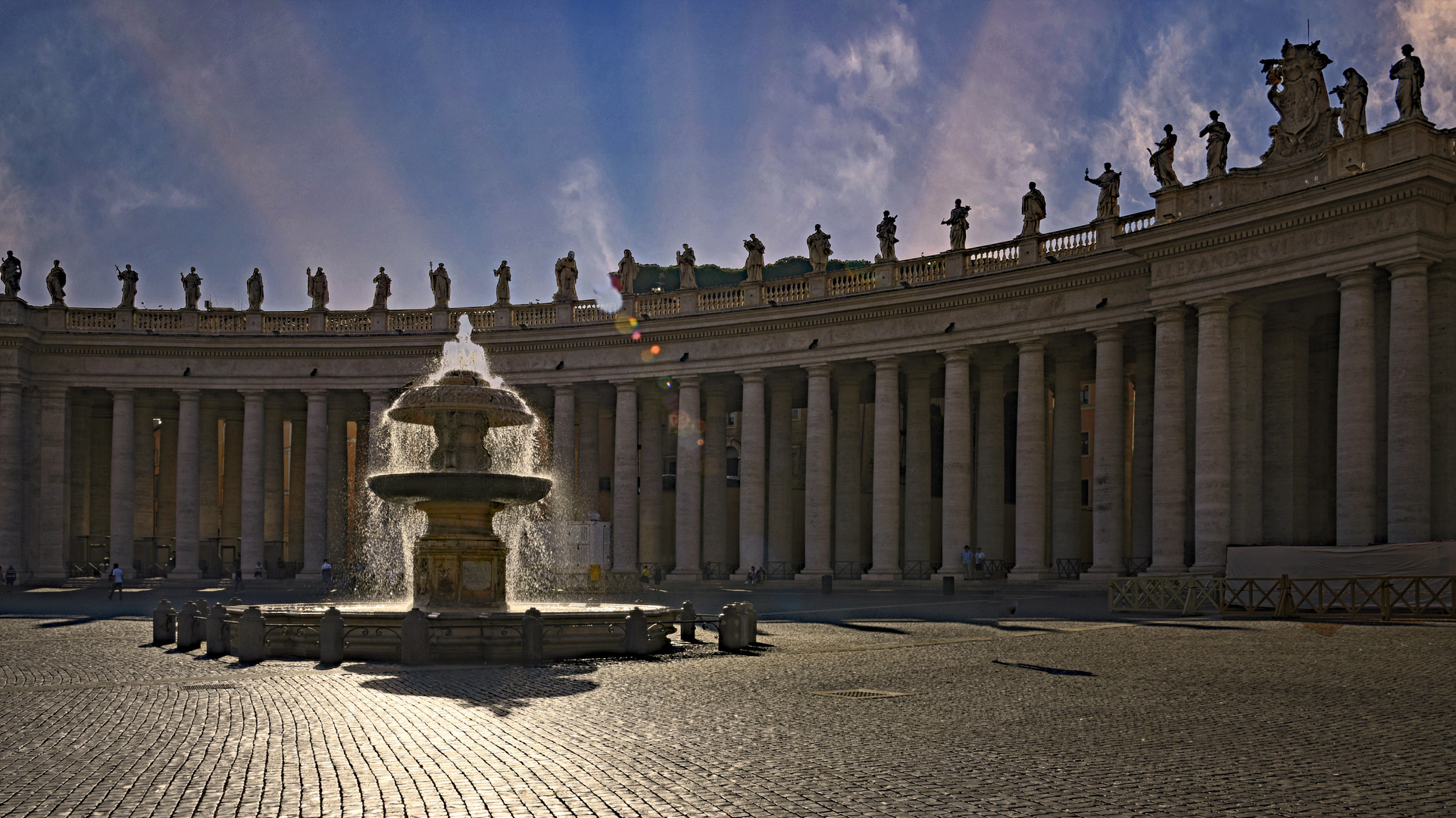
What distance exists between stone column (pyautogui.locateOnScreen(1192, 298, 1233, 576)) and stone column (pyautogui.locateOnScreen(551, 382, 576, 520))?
2988 centimetres

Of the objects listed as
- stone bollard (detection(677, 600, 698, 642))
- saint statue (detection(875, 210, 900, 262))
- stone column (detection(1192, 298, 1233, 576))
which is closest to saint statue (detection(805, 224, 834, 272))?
saint statue (detection(875, 210, 900, 262))

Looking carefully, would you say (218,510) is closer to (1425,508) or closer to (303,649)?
(303,649)

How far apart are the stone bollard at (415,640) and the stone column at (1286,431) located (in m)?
30.9

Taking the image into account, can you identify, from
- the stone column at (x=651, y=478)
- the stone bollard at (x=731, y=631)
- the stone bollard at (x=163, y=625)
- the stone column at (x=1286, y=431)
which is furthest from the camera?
the stone column at (x=651, y=478)

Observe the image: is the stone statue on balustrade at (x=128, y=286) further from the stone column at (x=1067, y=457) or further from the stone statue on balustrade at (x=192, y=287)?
the stone column at (x=1067, y=457)

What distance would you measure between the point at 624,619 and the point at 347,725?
9853 millimetres

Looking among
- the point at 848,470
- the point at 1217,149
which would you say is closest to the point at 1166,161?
the point at 1217,149

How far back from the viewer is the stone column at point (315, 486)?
62469 mm

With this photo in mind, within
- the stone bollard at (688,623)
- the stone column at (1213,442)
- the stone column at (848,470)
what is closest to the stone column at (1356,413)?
the stone column at (1213,442)

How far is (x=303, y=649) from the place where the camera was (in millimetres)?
23656

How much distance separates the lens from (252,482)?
6269cm

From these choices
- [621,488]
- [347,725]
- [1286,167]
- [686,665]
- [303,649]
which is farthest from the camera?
[621,488]

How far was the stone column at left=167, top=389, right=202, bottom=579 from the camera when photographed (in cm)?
6206

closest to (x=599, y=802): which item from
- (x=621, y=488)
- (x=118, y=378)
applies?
(x=621, y=488)
